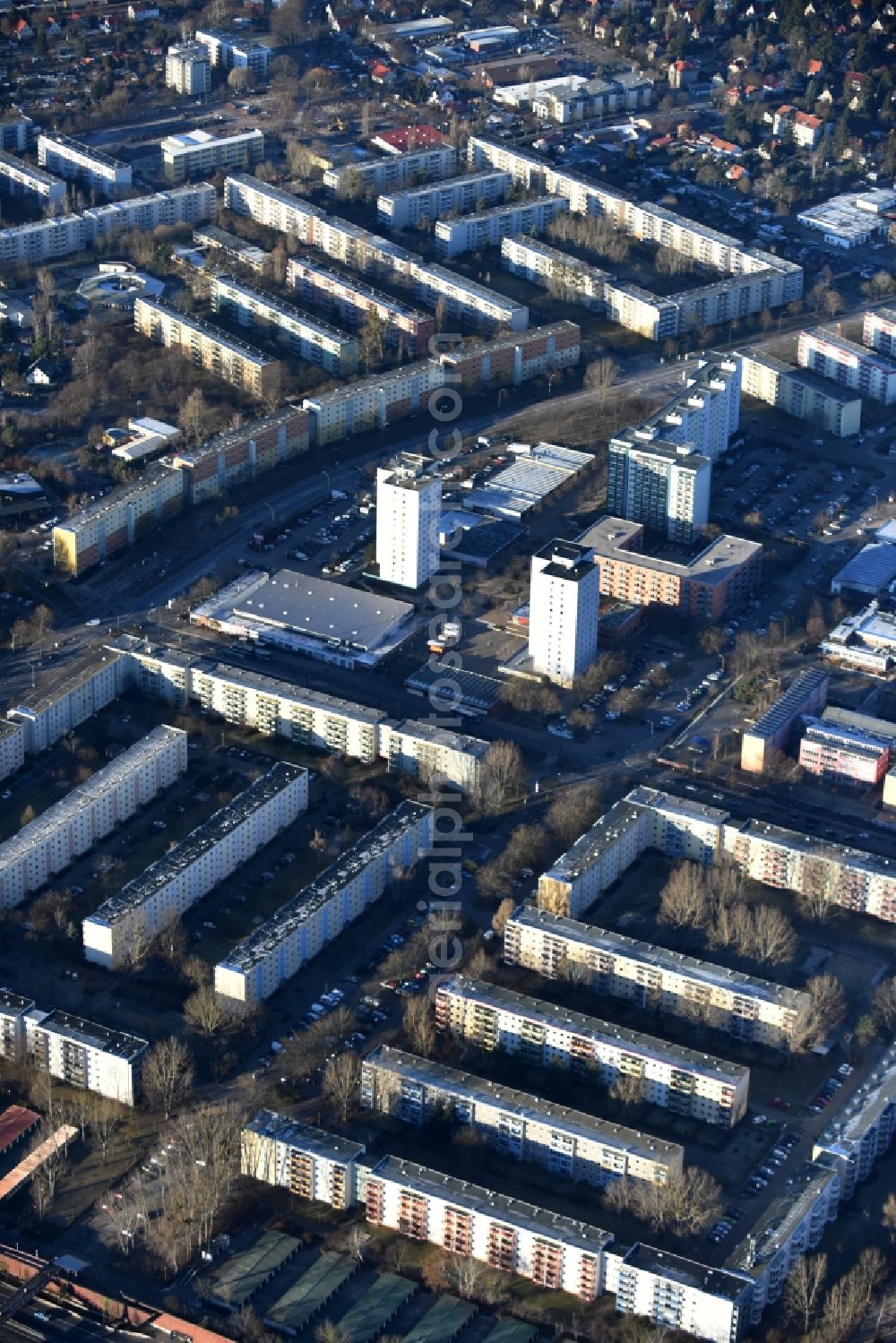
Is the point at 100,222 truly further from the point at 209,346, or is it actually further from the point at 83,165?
the point at 209,346

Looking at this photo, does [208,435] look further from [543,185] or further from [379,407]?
[543,185]

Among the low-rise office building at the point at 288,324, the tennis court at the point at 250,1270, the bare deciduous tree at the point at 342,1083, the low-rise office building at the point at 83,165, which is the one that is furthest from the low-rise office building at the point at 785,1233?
the low-rise office building at the point at 83,165

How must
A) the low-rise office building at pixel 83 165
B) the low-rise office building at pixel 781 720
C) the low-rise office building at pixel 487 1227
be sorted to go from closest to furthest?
1. the low-rise office building at pixel 487 1227
2. the low-rise office building at pixel 781 720
3. the low-rise office building at pixel 83 165

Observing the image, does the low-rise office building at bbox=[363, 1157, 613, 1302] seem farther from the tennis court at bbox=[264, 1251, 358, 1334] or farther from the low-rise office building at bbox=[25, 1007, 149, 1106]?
the low-rise office building at bbox=[25, 1007, 149, 1106]

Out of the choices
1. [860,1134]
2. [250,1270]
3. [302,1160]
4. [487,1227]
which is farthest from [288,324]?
[250,1270]

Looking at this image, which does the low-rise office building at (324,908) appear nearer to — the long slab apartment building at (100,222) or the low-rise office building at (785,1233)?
the low-rise office building at (785,1233)

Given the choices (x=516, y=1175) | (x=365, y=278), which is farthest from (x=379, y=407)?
(x=516, y=1175)

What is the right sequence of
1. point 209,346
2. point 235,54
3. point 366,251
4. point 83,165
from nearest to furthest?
point 209,346
point 366,251
point 83,165
point 235,54

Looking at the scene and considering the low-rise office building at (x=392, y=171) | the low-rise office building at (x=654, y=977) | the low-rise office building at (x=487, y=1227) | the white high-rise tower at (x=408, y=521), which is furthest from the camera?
the low-rise office building at (x=392, y=171)
